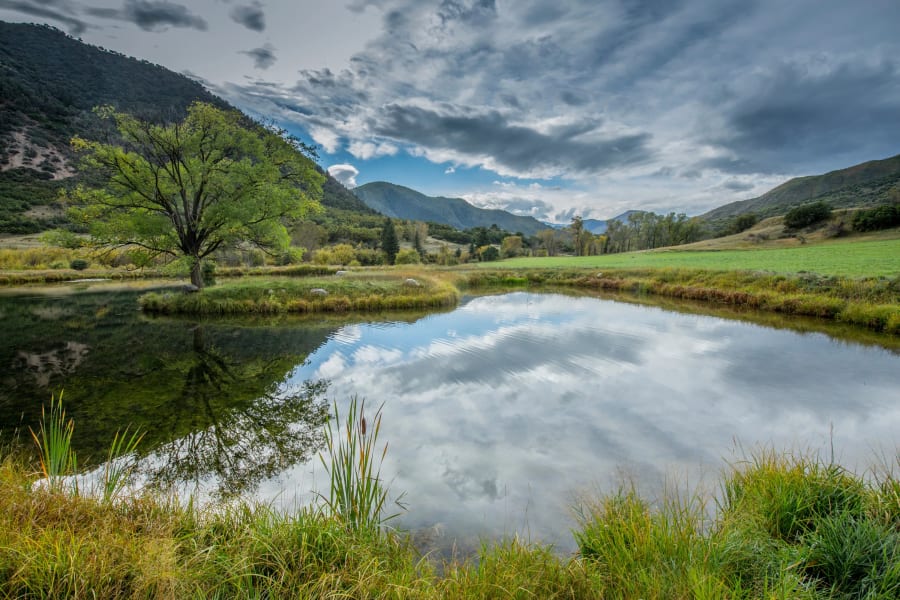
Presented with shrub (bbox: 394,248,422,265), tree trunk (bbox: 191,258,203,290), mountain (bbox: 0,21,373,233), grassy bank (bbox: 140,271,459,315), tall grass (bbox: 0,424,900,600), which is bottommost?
tall grass (bbox: 0,424,900,600)

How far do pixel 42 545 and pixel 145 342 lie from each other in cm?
1285

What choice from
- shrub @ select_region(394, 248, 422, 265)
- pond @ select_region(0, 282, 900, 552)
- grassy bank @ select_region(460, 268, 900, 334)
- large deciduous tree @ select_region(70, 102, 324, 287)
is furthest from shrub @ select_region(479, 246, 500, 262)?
pond @ select_region(0, 282, 900, 552)

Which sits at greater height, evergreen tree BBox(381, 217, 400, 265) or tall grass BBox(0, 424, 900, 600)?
evergreen tree BBox(381, 217, 400, 265)

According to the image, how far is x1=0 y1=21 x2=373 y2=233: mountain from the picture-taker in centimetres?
6456

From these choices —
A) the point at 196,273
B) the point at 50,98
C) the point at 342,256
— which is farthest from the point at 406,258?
the point at 50,98

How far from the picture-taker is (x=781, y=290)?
19.2 metres

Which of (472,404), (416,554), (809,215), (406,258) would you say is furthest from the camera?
(406,258)

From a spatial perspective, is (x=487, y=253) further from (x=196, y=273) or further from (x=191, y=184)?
(x=191, y=184)

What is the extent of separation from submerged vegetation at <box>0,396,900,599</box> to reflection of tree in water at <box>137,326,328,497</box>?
140 cm

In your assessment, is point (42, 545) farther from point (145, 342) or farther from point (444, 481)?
point (145, 342)

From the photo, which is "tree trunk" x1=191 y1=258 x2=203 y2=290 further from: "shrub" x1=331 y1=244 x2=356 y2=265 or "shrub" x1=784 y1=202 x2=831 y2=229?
"shrub" x1=784 y1=202 x2=831 y2=229

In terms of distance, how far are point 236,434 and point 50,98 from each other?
454ft

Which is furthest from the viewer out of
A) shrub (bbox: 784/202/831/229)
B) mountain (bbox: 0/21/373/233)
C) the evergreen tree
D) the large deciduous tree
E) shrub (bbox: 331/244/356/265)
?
the evergreen tree

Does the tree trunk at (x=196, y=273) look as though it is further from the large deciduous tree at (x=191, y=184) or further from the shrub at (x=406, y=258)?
the shrub at (x=406, y=258)
